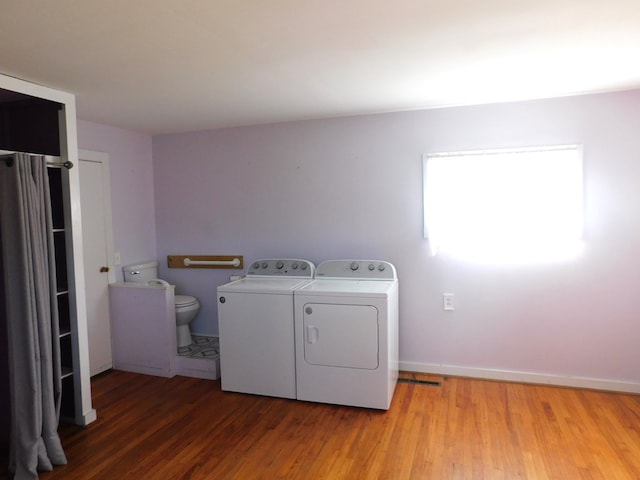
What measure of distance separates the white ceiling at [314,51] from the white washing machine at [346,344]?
143 centimetres

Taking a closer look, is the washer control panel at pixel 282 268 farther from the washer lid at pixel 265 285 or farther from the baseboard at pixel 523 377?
the baseboard at pixel 523 377

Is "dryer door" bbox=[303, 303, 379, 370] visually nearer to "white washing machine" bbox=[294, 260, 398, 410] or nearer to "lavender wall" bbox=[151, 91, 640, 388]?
"white washing machine" bbox=[294, 260, 398, 410]

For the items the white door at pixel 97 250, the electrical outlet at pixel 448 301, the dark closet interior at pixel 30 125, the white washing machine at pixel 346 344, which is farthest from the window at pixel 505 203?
the white door at pixel 97 250

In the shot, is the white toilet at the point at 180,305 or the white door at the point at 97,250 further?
the white toilet at the point at 180,305

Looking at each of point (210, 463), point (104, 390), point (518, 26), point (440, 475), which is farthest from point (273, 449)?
point (518, 26)

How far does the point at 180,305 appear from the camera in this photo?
375cm

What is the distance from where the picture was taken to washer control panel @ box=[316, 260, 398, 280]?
3.33 m

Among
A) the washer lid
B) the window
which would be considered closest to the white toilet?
the washer lid

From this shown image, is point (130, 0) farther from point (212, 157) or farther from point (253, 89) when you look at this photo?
point (212, 157)

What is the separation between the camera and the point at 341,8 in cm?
163

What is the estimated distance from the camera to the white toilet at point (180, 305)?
3777 mm

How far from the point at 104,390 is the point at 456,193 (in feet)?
10.7

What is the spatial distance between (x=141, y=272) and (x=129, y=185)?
33.3 inches

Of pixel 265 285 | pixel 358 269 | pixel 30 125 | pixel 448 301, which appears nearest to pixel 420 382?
pixel 448 301
